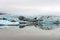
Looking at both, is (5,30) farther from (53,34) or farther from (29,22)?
(53,34)

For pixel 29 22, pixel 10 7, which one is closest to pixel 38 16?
pixel 29 22

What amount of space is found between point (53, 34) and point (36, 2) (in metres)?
0.54

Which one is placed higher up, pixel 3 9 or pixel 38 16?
pixel 3 9

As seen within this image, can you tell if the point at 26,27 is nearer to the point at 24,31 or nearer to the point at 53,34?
the point at 24,31

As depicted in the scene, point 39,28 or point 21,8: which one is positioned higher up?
point 21,8

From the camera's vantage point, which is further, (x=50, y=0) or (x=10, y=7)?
(x=50, y=0)

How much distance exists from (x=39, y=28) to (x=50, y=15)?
0.26 m

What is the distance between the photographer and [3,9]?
1.60 m

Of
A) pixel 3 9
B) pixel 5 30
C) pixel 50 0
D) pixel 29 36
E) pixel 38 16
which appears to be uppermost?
pixel 50 0

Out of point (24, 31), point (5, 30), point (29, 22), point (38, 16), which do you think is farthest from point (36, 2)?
point (5, 30)

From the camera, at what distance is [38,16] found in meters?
1.69

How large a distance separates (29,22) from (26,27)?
88 mm

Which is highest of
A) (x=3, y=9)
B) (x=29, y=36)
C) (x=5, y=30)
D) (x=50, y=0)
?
(x=50, y=0)

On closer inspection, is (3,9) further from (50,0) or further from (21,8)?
(50,0)
